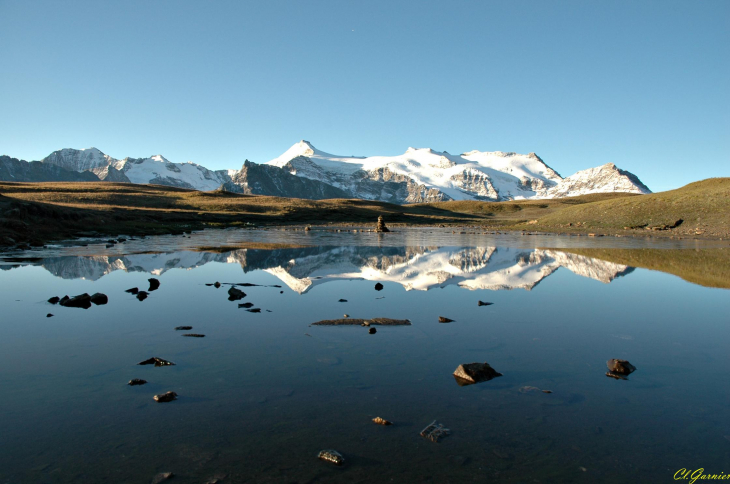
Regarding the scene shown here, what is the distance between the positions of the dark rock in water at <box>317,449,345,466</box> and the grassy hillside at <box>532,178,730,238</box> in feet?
205

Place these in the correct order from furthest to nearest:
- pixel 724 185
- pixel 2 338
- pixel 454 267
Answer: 1. pixel 724 185
2. pixel 454 267
3. pixel 2 338

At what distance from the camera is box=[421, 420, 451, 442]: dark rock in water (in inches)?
261

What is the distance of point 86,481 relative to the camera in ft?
18.2

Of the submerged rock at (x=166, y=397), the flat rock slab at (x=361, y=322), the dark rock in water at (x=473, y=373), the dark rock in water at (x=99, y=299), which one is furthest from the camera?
the dark rock in water at (x=99, y=299)

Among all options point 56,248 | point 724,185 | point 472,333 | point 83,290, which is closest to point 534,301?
point 472,333

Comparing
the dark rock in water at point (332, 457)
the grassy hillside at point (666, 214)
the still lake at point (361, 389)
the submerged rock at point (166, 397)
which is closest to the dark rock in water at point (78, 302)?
the still lake at point (361, 389)

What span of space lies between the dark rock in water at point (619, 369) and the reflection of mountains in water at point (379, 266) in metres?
9.94

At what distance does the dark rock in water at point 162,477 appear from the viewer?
560cm

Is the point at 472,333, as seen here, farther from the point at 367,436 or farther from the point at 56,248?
the point at 56,248

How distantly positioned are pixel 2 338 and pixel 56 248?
2732 cm

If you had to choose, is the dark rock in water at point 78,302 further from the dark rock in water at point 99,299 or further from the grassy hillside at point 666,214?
the grassy hillside at point 666,214

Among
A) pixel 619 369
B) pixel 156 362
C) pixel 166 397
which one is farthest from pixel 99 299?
pixel 619 369

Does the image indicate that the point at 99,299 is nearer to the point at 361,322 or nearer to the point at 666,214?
the point at 361,322

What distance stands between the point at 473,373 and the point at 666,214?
7186cm
